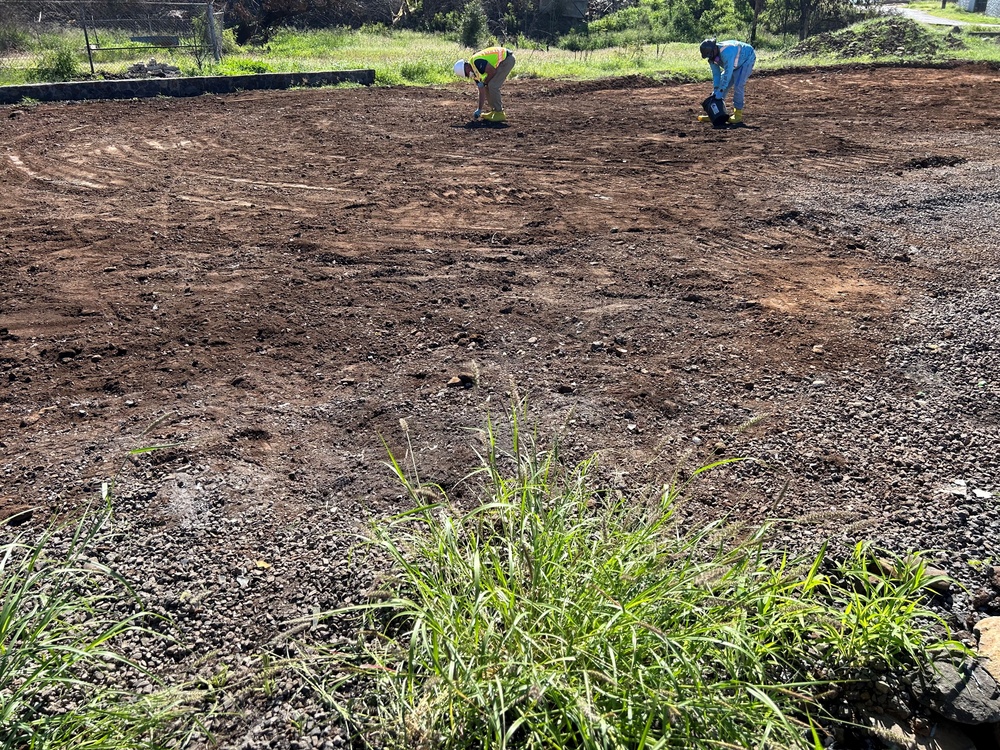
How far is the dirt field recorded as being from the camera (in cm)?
354

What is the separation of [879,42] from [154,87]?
55.2ft

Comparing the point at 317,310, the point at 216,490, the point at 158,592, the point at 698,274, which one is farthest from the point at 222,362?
the point at 698,274

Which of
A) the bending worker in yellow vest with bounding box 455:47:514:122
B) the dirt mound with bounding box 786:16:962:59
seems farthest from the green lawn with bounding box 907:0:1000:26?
the bending worker in yellow vest with bounding box 455:47:514:122

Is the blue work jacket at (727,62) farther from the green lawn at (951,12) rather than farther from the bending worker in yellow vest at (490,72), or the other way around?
the green lawn at (951,12)

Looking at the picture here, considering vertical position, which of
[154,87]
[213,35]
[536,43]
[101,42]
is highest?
[536,43]

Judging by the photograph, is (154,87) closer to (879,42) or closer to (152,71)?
(152,71)

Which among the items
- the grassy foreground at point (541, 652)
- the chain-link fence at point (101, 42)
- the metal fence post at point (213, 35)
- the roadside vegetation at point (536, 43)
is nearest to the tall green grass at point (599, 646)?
the grassy foreground at point (541, 652)

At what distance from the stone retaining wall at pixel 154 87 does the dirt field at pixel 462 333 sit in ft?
13.4

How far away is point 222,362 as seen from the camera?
4.82m

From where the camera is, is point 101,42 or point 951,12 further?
point 951,12

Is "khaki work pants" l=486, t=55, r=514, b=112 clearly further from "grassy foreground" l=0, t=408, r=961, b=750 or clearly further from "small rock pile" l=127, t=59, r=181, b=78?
"grassy foreground" l=0, t=408, r=961, b=750

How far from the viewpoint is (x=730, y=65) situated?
36.7 feet

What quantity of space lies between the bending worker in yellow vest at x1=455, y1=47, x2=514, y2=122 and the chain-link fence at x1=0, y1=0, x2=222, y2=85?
23.2 ft

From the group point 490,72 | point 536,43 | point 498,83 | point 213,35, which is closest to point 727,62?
point 498,83
